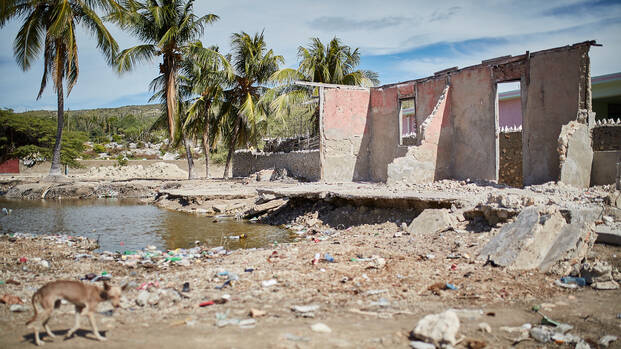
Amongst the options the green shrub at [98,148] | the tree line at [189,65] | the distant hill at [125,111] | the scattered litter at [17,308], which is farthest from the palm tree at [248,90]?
the distant hill at [125,111]

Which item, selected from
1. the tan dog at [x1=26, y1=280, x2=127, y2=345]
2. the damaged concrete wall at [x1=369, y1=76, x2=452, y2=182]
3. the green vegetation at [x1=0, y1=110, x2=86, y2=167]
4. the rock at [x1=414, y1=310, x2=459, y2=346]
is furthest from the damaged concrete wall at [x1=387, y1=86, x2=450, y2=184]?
the green vegetation at [x1=0, y1=110, x2=86, y2=167]

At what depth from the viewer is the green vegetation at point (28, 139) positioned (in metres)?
23.4

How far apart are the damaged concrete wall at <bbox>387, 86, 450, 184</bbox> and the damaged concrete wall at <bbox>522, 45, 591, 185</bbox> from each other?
2.19 meters

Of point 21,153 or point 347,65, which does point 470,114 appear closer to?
point 347,65

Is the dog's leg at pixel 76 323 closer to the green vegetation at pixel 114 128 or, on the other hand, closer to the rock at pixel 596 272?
the rock at pixel 596 272

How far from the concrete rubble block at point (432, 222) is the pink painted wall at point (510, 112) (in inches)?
501

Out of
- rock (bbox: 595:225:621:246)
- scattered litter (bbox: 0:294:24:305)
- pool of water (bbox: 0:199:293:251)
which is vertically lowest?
pool of water (bbox: 0:199:293:251)

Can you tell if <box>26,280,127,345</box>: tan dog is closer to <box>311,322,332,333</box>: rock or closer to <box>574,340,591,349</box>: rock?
<box>311,322,332,333</box>: rock

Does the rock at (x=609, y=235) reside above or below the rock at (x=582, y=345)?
above

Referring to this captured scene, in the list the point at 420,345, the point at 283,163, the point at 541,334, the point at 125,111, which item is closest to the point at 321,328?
the point at 420,345

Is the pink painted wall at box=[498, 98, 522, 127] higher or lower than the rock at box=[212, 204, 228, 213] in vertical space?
higher

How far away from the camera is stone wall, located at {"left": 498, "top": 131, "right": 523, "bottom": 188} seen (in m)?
12.8

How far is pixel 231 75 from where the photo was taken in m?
20.1

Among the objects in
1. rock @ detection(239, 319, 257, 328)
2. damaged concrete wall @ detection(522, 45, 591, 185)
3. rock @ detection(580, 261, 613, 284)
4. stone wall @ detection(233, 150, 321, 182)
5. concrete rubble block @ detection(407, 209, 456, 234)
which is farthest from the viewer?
stone wall @ detection(233, 150, 321, 182)
